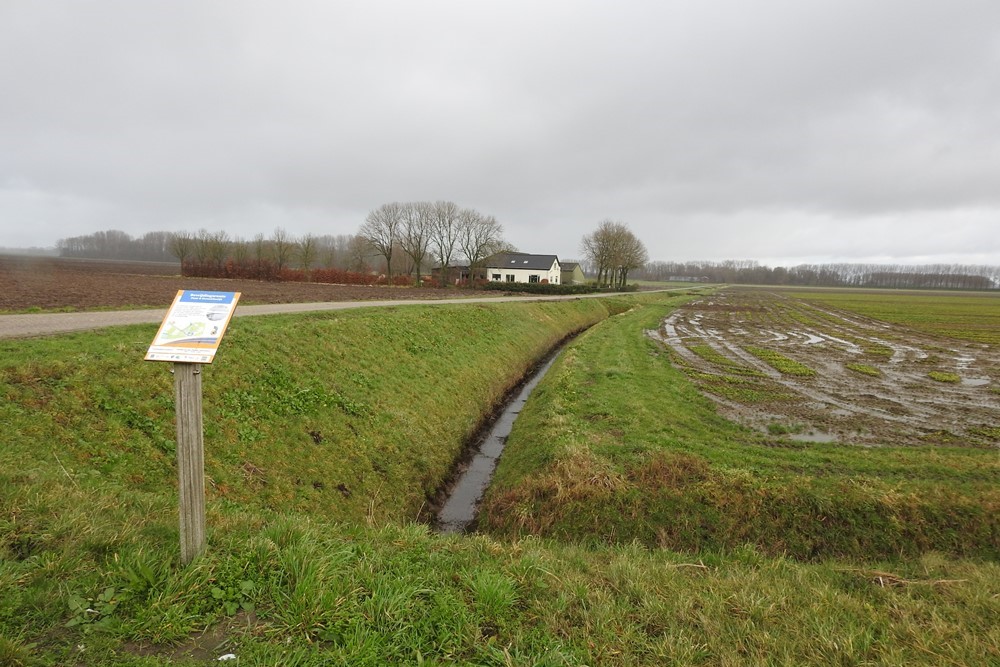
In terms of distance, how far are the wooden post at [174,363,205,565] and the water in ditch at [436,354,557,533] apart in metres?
6.41

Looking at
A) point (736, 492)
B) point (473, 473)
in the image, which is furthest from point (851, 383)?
point (473, 473)

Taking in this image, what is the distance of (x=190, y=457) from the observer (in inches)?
154

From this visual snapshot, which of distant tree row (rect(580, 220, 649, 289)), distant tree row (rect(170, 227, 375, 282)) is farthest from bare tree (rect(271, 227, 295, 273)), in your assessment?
distant tree row (rect(580, 220, 649, 289))

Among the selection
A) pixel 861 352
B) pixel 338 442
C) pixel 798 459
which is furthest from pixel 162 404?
pixel 861 352

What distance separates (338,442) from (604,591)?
8.14 m

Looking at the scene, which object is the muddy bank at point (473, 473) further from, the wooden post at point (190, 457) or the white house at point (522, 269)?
the white house at point (522, 269)

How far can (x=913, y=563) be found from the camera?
21.6 feet

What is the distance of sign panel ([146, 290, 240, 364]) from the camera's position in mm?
3666

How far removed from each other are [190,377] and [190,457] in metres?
0.75

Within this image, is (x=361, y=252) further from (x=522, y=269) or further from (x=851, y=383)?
(x=851, y=383)

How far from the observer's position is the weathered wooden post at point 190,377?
371 centimetres

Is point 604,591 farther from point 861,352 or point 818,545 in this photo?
point 861,352

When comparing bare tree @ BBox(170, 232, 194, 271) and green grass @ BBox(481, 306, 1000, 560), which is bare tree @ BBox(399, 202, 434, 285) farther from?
green grass @ BBox(481, 306, 1000, 560)

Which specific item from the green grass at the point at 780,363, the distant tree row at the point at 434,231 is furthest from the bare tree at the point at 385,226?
the green grass at the point at 780,363
